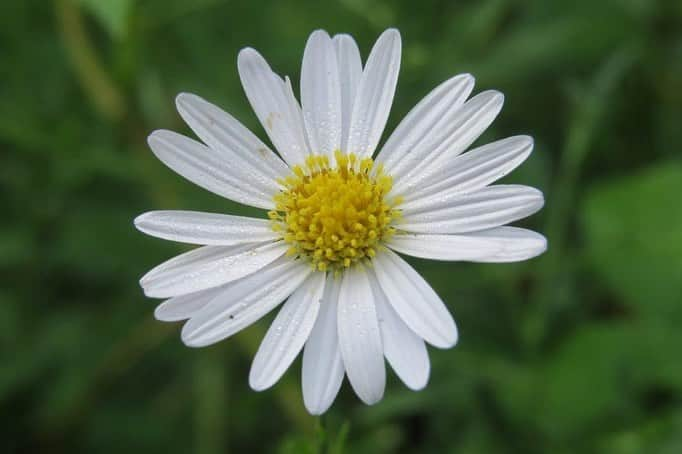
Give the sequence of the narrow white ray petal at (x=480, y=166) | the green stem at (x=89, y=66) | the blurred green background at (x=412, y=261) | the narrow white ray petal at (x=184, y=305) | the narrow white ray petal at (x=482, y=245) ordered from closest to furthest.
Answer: the narrow white ray petal at (x=482, y=245) < the narrow white ray petal at (x=184, y=305) < the narrow white ray petal at (x=480, y=166) < the blurred green background at (x=412, y=261) < the green stem at (x=89, y=66)

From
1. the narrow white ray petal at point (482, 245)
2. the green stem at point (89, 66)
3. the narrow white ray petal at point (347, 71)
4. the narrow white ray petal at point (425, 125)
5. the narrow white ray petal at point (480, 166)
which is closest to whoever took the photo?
the narrow white ray petal at point (482, 245)

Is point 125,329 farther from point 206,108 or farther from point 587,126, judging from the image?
point 587,126

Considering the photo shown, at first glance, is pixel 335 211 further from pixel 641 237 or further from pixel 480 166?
pixel 641 237

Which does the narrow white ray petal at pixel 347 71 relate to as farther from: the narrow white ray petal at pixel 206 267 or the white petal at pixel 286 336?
the white petal at pixel 286 336

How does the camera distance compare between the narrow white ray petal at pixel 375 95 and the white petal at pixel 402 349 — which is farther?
the narrow white ray petal at pixel 375 95

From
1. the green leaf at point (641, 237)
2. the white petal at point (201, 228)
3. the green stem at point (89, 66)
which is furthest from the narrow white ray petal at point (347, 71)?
the green stem at point (89, 66)

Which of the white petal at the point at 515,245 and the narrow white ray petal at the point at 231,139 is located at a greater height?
the narrow white ray petal at the point at 231,139

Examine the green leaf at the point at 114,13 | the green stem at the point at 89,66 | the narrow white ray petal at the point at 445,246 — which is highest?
the green stem at the point at 89,66

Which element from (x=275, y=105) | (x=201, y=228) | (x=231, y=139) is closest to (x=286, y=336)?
(x=201, y=228)
